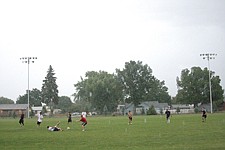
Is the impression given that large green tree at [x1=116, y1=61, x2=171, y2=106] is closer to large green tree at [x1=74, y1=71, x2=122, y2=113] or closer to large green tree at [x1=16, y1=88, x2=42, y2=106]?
large green tree at [x1=74, y1=71, x2=122, y2=113]

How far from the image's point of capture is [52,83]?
115 metres

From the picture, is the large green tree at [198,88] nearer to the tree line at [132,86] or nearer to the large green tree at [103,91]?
the tree line at [132,86]

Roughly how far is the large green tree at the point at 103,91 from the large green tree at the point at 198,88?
23859mm

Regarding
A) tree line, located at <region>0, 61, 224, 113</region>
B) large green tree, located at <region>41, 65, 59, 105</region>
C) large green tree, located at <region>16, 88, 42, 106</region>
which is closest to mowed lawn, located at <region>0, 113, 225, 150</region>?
large green tree, located at <region>41, 65, 59, 105</region>

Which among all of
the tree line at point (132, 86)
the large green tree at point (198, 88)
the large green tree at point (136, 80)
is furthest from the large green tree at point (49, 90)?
the large green tree at point (198, 88)

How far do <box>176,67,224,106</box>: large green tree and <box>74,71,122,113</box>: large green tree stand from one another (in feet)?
78.3

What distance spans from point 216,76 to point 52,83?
59609 mm

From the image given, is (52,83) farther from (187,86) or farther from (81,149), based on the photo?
(81,149)

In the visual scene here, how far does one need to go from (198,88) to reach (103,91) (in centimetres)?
3451

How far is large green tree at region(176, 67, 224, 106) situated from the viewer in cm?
11938

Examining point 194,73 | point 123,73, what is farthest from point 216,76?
point 123,73

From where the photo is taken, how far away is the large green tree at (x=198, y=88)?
119375 mm

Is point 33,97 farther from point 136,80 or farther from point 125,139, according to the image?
point 125,139

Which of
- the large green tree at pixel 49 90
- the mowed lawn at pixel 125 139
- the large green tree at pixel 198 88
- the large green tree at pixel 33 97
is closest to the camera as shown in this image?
the mowed lawn at pixel 125 139
